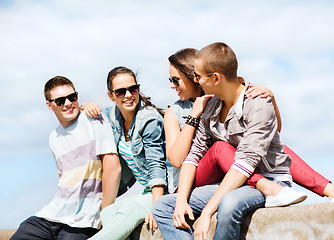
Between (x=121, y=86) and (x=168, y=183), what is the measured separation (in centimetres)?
119

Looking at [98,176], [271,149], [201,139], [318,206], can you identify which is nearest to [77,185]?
[98,176]

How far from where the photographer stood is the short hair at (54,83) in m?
5.49

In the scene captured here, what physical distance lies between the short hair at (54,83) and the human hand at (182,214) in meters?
2.23

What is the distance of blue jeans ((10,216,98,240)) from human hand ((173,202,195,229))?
147 cm

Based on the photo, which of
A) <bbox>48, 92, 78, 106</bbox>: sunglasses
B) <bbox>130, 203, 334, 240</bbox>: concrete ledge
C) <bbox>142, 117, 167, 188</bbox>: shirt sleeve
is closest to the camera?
<bbox>130, 203, 334, 240</bbox>: concrete ledge

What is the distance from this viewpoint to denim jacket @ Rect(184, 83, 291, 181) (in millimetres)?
3854

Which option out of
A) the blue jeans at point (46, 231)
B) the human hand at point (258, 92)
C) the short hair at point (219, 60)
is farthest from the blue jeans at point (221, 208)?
the blue jeans at point (46, 231)

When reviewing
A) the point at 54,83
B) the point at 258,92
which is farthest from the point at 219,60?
the point at 54,83

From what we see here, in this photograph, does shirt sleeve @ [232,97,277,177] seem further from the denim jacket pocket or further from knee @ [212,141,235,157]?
the denim jacket pocket

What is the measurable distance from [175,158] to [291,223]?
50.5 inches

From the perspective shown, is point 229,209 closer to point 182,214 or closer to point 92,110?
point 182,214

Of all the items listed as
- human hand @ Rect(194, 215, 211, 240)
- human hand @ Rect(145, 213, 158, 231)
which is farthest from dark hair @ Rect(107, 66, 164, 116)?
human hand @ Rect(194, 215, 211, 240)

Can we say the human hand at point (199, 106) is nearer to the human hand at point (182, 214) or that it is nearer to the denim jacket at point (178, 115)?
the denim jacket at point (178, 115)

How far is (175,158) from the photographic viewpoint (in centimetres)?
445
